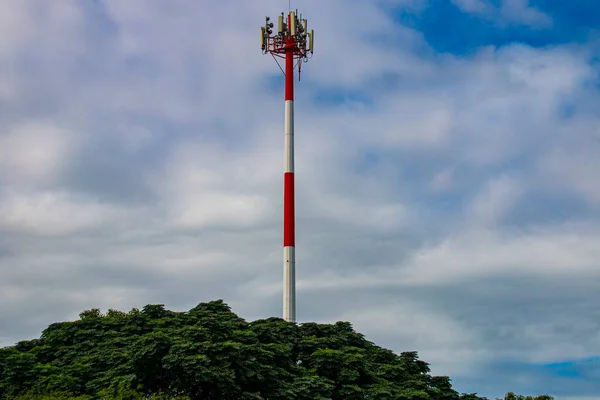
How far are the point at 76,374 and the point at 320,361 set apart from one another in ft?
43.7

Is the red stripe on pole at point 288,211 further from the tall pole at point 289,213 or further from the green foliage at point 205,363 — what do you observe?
the green foliage at point 205,363

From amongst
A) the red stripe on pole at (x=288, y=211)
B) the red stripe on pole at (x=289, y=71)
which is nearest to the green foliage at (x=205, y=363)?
the red stripe on pole at (x=288, y=211)

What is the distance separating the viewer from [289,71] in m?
61.4

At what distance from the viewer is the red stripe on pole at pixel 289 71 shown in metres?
60.3

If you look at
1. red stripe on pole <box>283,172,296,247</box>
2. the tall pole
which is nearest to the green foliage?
the tall pole

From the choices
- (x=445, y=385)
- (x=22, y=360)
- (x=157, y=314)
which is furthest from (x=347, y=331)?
(x=22, y=360)

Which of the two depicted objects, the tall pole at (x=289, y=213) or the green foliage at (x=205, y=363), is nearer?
the green foliage at (x=205, y=363)

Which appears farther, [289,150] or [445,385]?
[289,150]

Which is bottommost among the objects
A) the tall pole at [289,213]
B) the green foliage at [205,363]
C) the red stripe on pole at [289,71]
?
the green foliage at [205,363]

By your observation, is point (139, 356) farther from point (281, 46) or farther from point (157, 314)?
point (281, 46)

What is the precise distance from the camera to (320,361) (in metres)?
45.4

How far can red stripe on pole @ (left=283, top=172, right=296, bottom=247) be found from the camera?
5691cm

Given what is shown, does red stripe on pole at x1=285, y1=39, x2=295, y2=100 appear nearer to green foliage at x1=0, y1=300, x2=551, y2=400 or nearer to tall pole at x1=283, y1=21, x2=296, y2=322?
tall pole at x1=283, y1=21, x2=296, y2=322

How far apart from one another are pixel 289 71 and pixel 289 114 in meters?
3.97
